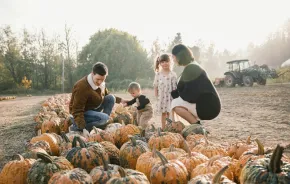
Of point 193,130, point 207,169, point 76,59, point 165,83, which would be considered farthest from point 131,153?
point 76,59

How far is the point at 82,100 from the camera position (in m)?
5.23

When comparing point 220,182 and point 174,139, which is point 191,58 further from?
point 220,182

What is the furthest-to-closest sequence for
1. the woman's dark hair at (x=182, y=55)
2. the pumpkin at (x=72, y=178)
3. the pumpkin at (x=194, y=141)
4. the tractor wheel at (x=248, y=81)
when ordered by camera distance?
the tractor wheel at (x=248, y=81)
the woman's dark hair at (x=182, y=55)
the pumpkin at (x=194, y=141)
the pumpkin at (x=72, y=178)

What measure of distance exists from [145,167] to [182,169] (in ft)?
1.31

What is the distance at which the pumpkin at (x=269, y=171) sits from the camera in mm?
1709

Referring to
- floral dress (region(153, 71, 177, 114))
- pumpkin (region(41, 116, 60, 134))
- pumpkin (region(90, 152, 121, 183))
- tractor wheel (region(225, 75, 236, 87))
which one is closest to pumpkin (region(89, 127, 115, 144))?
pumpkin (region(90, 152, 121, 183))

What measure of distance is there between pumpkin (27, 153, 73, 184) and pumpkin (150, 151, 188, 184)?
794mm

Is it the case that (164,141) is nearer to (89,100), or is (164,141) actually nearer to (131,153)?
(131,153)

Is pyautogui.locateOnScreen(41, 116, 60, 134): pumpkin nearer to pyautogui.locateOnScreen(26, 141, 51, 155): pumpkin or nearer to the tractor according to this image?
pyautogui.locateOnScreen(26, 141, 51, 155): pumpkin

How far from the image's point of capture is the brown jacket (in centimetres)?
505

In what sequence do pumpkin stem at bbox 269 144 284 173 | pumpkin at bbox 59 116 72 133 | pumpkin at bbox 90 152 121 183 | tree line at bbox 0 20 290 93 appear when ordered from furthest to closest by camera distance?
tree line at bbox 0 20 290 93
pumpkin at bbox 59 116 72 133
pumpkin at bbox 90 152 121 183
pumpkin stem at bbox 269 144 284 173

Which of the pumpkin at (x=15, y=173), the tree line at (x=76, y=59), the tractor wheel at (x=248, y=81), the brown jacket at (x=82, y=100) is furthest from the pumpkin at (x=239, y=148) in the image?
the tree line at (x=76, y=59)

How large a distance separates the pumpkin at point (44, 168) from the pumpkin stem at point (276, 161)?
1634mm

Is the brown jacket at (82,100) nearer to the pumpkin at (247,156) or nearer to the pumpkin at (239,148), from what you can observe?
the pumpkin at (239,148)
